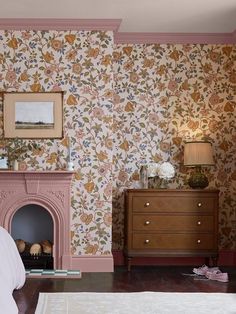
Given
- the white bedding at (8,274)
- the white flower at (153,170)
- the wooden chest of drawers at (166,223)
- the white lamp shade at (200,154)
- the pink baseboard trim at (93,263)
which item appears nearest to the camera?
the white bedding at (8,274)

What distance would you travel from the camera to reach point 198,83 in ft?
22.0

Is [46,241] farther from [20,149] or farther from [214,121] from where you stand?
[214,121]

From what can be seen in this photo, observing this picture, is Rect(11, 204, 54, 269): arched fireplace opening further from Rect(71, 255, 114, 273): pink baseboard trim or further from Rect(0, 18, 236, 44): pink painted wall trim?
Rect(0, 18, 236, 44): pink painted wall trim

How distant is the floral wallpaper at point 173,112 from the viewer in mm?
6660

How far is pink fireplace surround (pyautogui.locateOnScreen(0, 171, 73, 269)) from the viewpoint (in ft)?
19.3

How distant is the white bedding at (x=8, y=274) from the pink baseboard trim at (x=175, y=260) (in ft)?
6.54

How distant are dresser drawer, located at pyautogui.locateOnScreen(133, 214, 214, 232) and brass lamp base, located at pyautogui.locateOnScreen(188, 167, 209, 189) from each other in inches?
15.1

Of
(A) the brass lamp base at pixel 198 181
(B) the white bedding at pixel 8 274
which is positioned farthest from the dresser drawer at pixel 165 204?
(B) the white bedding at pixel 8 274

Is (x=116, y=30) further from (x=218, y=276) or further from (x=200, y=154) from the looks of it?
(x=218, y=276)

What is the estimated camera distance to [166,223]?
618 cm

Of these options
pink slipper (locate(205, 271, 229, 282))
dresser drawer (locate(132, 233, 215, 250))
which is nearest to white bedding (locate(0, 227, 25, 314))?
dresser drawer (locate(132, 233, 215, 250))

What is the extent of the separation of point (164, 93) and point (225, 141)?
0.92m

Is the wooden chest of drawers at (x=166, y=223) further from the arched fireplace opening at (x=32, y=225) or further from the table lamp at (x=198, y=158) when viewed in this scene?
the arched fireplace opening at (x=32, y=225)

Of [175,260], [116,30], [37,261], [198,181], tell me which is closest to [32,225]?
[37,261]
